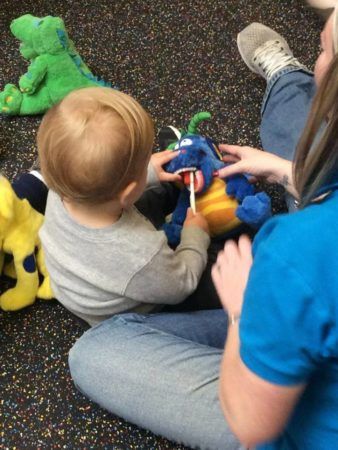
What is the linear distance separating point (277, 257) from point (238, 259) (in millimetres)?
251

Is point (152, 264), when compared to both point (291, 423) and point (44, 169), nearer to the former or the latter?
point (44, 169)

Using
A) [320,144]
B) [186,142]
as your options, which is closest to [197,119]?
[186,142]

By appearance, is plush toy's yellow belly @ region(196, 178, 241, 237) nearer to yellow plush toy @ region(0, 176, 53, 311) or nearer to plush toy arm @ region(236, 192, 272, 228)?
plush toy arm @ region(236, 192, 272, 228)

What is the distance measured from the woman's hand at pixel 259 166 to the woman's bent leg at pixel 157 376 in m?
0.28

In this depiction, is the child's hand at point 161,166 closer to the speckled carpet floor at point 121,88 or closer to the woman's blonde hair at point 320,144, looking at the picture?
the speckled carpet floor at point 121,88

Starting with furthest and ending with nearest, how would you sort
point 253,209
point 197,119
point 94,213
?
point 197,119
point 253,209
point 94,213

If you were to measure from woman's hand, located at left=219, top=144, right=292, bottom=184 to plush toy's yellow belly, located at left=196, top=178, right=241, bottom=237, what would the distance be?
2 centimetres

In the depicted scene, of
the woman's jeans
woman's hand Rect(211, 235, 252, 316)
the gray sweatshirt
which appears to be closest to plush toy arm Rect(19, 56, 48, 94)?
the gray sweatshirt

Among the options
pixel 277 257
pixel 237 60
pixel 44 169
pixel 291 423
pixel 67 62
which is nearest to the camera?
pixel 277 257

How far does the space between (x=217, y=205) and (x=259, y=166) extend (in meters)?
0.10

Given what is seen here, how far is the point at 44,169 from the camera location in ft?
2.49

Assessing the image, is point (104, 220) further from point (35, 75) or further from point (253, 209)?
point (35, 75)

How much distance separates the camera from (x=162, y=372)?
829mm

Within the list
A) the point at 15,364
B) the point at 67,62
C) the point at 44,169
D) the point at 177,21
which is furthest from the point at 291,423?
the point at 177,21
